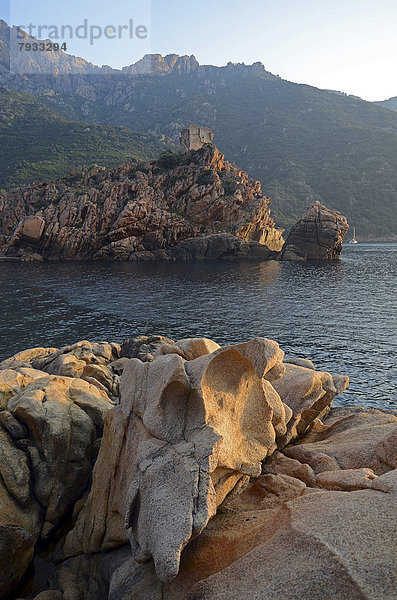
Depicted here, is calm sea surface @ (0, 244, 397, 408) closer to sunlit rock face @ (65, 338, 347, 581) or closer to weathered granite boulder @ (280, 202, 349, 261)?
sunlit rock face @ (65, 338, 347, 581)

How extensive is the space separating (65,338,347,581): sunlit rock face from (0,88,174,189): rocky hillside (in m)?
153

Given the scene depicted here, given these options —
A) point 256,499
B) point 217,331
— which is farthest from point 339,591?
point 217,331

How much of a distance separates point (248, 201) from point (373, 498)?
11510 centimetres

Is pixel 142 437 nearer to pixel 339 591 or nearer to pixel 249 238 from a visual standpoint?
pixel 339 591

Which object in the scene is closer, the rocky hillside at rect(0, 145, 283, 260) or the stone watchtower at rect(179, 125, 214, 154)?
the rocky hillside at rect(0, 145, 283, 260)

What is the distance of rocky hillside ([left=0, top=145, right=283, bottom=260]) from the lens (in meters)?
101

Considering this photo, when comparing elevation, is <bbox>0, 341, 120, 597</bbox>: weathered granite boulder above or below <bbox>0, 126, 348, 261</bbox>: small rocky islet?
below

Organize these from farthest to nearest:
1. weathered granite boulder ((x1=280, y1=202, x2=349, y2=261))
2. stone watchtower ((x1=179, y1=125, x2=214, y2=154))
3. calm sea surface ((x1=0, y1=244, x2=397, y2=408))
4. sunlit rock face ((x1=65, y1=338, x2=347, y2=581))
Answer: stone watchtower ((x1=179, y1=125, x2=214, y2=154))
weathered granite boulder ((x1=280, y1=202, x2=349, y2=261))
calm sea surface ((x1=0, y1=244, x2=397, y2=408))
sunlit rock face ((x1=65, y1=338, x2=347, y2=581))

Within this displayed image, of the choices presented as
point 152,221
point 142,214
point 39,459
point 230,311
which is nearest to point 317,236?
point 152,221

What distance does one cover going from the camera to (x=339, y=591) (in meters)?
4.84

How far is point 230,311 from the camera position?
43.4 m

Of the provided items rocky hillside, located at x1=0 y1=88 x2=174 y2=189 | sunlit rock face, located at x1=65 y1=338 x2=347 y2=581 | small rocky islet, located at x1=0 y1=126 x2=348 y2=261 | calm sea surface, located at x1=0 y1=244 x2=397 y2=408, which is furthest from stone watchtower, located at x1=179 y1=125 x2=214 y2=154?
sunlit rock face, located at x1=65 y1=338 x2=347 y2=581

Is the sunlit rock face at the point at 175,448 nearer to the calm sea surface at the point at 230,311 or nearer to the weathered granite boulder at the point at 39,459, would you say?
the weathered granite boulder at the point at 39,459

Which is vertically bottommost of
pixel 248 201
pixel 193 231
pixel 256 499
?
pixel 256 499
